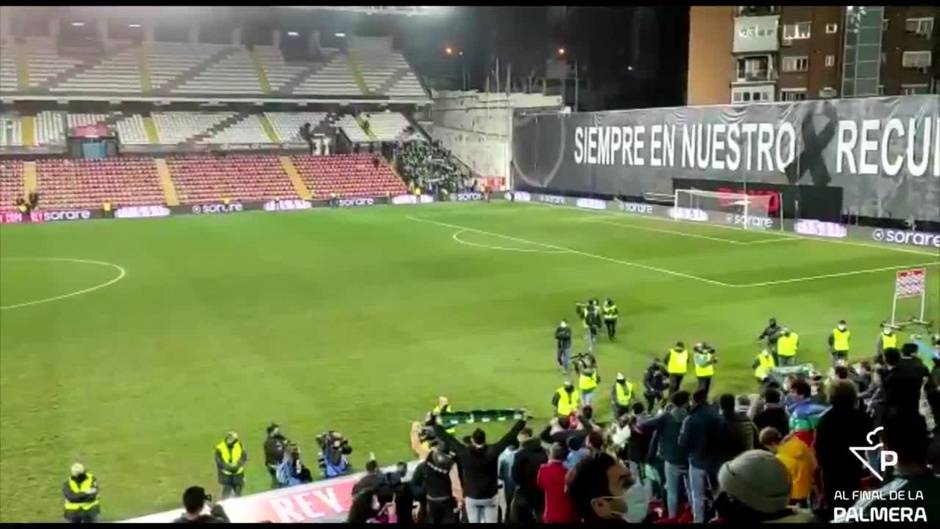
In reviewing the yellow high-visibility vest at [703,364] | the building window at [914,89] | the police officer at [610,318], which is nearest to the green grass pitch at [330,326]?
the police officer at [610,318]

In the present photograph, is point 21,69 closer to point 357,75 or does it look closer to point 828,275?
point 357,75

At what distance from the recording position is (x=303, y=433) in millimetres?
13742

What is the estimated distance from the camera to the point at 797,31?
5941cm

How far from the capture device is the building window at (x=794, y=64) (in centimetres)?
5947

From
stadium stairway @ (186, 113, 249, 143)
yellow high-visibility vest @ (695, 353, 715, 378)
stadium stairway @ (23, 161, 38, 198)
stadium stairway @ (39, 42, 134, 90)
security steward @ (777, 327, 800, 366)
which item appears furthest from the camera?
stadium stairway @ (186, 113, 249, 143)

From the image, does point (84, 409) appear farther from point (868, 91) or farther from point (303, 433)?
point (868, 91)

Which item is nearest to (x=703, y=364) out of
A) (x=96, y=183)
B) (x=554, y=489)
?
(x=554, y=489)

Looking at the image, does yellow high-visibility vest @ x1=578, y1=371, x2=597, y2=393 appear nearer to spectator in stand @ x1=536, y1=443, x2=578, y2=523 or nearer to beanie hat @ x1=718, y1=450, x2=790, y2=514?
spectator in stand @ x1=536, y1=443, x2=578, y2=523

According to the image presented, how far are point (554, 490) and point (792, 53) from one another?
197 feet

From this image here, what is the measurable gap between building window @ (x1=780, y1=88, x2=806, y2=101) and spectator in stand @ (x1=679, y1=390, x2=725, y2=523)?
5677 cm

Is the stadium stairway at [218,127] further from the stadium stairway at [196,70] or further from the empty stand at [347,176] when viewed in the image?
the empty stand at [347,176]

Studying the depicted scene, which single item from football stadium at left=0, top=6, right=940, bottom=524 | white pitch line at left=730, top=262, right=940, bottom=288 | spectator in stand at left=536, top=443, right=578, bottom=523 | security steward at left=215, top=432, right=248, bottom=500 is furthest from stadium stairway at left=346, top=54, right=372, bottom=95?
spectator in stand at left=536, top=443, right=578, bottom=523

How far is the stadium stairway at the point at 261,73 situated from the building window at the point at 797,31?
36287 millimetres

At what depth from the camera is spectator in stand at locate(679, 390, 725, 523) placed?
760 cm
